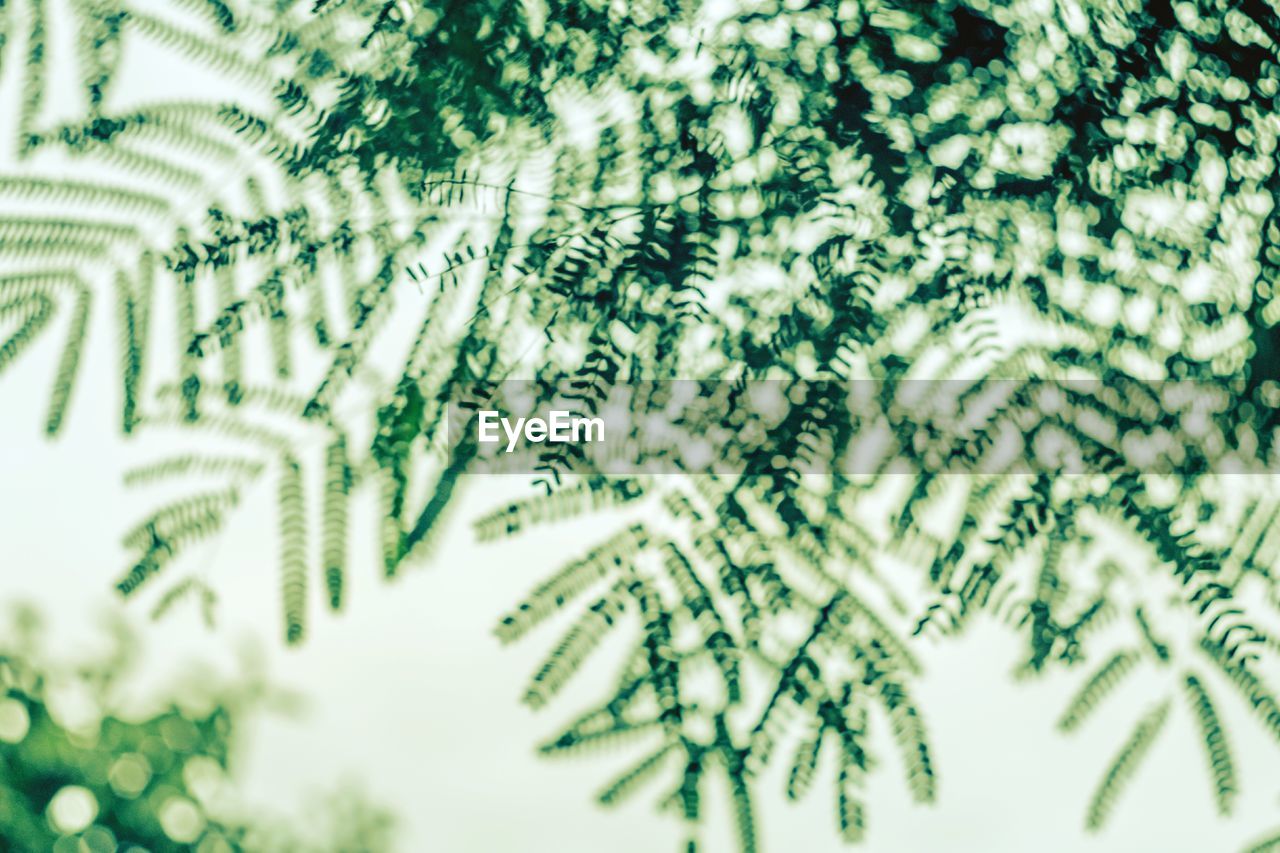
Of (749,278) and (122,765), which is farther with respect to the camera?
(122,765)

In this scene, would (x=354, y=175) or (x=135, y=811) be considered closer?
(x=354, y=175)

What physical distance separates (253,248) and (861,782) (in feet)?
3.35

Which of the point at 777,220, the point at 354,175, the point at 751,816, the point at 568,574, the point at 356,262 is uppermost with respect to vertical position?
the point at 777,220

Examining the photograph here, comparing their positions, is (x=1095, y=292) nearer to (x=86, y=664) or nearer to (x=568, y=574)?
(x=568, y=574)

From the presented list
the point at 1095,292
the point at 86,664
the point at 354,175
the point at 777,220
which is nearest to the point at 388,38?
the point at 354,175

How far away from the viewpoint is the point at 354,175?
1407 millimetres

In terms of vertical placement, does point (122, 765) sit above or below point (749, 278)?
below

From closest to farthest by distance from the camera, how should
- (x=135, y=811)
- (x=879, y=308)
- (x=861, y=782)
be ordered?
(x=861, y=782) < (x=879, y=308) < (x=135, y=811)

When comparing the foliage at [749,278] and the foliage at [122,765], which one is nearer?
the foliage at [749,278]

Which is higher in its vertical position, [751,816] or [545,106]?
[545,106]

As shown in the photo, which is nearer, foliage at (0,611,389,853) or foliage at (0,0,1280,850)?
foliage at (0,0,1280,850)

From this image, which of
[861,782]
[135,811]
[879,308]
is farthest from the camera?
[135,811]

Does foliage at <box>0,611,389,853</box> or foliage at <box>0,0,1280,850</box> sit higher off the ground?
foliage at <box>0,0,1280,850</box>

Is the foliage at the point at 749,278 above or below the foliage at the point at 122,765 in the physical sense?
above
